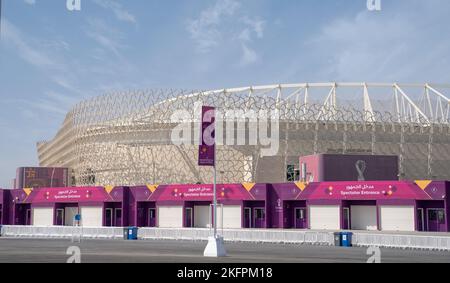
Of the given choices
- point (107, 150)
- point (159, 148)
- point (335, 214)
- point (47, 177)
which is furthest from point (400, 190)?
point (47, 177)

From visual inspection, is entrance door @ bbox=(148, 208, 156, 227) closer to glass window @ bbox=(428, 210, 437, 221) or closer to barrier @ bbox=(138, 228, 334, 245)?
barrier @ bbox=(138, 228, 334, 245)

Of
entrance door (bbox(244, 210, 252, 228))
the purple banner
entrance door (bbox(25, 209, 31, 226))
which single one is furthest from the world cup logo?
entrance door (bbox(25, 209, 31, 226))

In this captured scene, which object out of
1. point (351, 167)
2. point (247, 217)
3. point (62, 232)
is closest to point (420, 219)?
point (351, 167)

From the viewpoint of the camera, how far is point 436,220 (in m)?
47.3

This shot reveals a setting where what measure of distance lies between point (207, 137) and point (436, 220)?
29.8 metres

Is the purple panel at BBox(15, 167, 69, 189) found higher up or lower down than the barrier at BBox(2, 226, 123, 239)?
higher up

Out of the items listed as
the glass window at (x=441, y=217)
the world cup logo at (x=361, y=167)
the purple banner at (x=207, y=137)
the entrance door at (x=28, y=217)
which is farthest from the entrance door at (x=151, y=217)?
the purple banner at (x=207, y=137)

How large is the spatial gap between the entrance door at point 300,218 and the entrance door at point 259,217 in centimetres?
306

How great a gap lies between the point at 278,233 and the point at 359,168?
73.8 feet

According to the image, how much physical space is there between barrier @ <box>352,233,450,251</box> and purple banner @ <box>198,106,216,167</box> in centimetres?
1458

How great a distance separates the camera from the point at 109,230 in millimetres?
46750

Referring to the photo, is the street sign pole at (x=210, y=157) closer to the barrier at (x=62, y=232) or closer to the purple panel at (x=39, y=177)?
the barrier at (x=62, y=232)

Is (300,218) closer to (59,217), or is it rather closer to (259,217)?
(259,217)

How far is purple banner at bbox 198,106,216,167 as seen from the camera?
25062 mm
